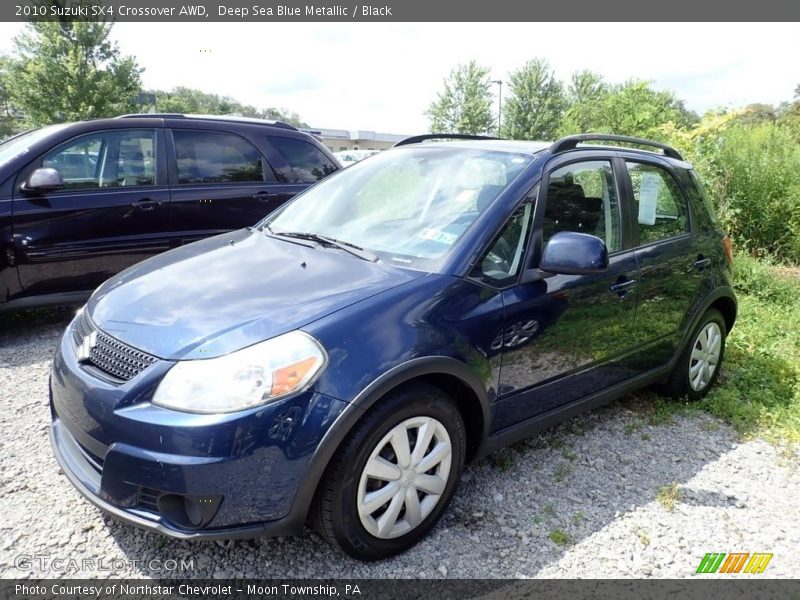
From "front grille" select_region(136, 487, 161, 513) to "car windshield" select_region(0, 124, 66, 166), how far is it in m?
3.65

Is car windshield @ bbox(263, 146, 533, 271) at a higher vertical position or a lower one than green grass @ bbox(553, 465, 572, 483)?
higher

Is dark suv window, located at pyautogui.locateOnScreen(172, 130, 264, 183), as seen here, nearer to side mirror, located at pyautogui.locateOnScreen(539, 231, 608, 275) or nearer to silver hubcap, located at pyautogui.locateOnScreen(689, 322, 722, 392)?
side mirror, located at pyautogui.locateOnScreen(539, 231, 608, 275)

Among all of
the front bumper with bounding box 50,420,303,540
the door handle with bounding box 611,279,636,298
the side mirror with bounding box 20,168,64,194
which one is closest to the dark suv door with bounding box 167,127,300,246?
the side mirror with bounding box 20,168,64,194

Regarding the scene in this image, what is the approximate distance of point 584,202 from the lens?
3043 millimetres

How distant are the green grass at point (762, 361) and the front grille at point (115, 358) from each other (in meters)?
3.58

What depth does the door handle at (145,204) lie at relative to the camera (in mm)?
4801

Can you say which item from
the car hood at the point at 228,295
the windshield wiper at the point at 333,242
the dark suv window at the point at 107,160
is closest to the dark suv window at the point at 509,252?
the car hood at the point at 228,295

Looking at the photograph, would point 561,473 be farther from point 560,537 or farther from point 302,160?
point 302,160

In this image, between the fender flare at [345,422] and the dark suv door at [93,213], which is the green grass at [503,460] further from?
the dark suv door at [93,213]

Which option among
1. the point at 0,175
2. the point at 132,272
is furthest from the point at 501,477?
the point at 0,175

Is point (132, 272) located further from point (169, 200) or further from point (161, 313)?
point (169, 200)

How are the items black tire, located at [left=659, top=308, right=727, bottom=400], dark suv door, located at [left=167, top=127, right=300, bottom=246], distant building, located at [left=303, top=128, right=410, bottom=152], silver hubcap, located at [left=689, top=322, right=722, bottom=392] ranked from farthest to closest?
1. distant building, located at [left=303, top=128, right=410, bottom=152]
2. dark suv door, located at [left=167, top=127, right=300, bottom=246]
3. silver hubcap, located at [left=689, top=322, right=722, bottom=392]
4. black tire, located at [left=659, top=308, right=727, bottom=400]

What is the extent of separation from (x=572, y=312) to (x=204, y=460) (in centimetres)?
183

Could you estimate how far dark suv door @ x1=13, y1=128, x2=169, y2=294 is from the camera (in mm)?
4391
